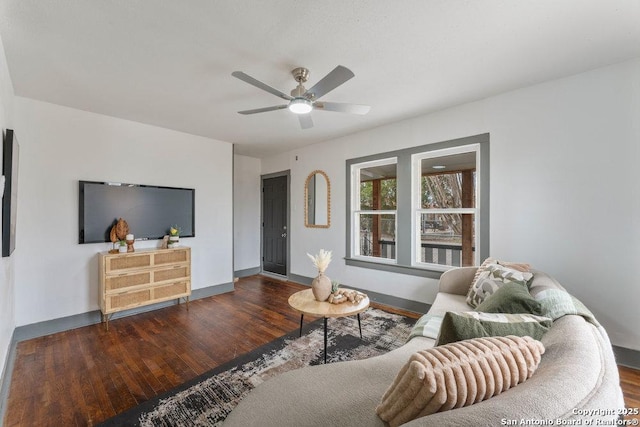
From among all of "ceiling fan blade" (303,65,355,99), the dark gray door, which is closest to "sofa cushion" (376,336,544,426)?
"ceiling fan blade" (303,65,355,99)

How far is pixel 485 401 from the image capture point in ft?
2.22

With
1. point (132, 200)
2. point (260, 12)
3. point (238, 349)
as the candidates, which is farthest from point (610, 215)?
point (132, 200)

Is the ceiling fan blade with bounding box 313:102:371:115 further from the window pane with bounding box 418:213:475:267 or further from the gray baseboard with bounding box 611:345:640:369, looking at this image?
the gray baseboard with bounding box 611:345:640:369

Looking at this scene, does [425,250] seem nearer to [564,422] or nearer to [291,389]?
[291,389]

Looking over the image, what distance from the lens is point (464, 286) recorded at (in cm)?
269

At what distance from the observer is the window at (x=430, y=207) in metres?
3.40

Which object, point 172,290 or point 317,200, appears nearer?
point 172,290

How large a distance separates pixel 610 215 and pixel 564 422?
2.68m

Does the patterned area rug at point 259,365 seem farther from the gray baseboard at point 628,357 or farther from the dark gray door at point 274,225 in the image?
the dark gray door at point 274,225

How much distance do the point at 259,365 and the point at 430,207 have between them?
2743 mm

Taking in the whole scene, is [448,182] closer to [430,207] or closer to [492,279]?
[430,207]

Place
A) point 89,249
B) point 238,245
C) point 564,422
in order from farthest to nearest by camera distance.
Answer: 1. point 238,245
2. point 89,249
3. point 564,422

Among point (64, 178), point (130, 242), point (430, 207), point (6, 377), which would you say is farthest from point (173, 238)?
point (430, 207)

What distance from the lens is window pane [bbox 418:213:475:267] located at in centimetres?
361
